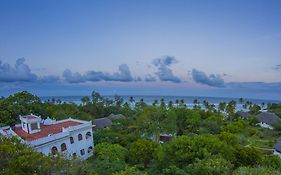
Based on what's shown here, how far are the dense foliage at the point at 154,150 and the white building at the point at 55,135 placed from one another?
2.19 m

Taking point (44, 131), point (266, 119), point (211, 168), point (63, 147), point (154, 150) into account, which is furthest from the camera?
point (266, 119)

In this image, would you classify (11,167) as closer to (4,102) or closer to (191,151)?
(191,151)

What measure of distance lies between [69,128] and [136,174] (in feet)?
47.2

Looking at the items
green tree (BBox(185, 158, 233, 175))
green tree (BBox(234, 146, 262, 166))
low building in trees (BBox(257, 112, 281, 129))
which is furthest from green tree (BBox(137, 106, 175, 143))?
low building in trees (BBox(257, 112, 281, 129))

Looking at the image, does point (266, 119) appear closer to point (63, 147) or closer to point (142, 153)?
point (142, 153)

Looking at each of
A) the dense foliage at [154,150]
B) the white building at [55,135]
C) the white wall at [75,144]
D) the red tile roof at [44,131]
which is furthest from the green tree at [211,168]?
the red tile roof at [44,131]

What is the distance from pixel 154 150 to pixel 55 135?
34.7ft

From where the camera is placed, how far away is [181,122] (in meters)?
44.6

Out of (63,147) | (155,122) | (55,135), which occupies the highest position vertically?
(55,135)

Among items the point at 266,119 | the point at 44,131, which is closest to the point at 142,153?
the point at 44,131

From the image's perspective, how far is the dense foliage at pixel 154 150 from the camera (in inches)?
607

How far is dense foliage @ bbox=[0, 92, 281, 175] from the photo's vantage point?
15421 mm

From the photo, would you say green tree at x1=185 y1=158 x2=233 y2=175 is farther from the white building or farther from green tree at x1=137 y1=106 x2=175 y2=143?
green tree at x1=137 y1=106 x2=175 y2=143

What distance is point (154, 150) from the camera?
2723cm
